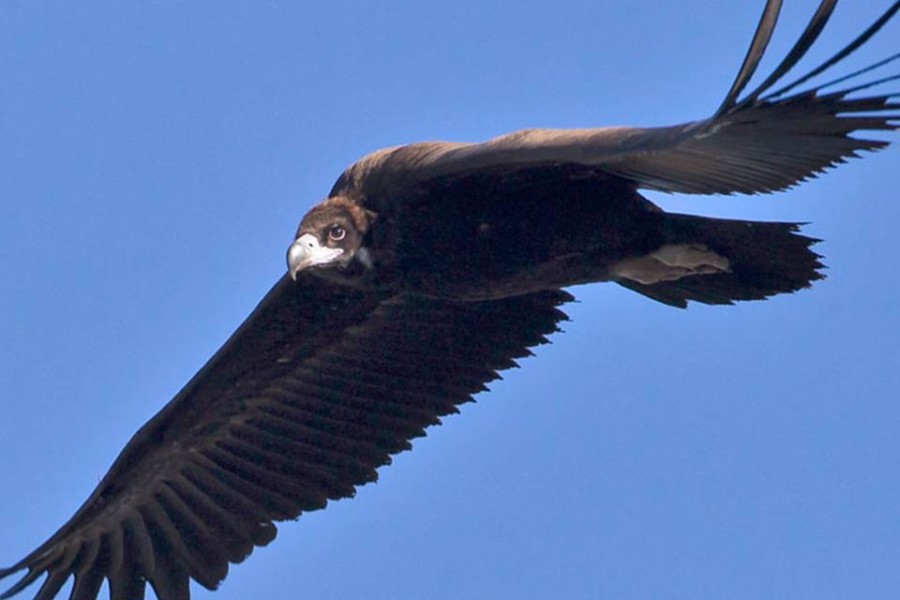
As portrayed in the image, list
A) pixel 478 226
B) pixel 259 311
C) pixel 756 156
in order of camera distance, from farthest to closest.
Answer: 1. pixel 259 311
2. pixel 478 226
3. pixel 756 156

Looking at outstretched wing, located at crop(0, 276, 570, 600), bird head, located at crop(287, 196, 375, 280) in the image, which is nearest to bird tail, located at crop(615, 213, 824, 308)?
outstretched wing, located at crop(0, 276, 570, 600)

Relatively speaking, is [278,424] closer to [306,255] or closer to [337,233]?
[306,255]

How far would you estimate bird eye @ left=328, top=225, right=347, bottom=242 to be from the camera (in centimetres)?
814

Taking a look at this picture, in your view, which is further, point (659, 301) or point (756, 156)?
point (659, 301)

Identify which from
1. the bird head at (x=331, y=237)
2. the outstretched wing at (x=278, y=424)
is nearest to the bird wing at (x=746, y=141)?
the bird head at (x=331, y=237)

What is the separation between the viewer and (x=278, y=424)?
911cm

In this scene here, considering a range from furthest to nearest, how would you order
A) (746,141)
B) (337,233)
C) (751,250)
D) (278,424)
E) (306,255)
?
(278,424)
(306,255)
(337,233)
(751,250)
(746,141)

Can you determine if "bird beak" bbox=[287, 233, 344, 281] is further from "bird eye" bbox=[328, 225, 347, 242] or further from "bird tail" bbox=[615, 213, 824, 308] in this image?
"bird tail" bbox=[615, 213, 824, 308]

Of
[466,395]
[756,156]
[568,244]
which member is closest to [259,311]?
[466,395]

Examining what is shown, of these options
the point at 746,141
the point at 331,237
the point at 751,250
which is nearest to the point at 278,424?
the point at 331,237

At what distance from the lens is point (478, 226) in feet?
26.0

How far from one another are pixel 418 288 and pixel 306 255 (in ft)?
1.54

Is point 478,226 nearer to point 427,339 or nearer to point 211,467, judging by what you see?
point 427,339

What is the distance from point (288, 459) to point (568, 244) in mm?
1721
